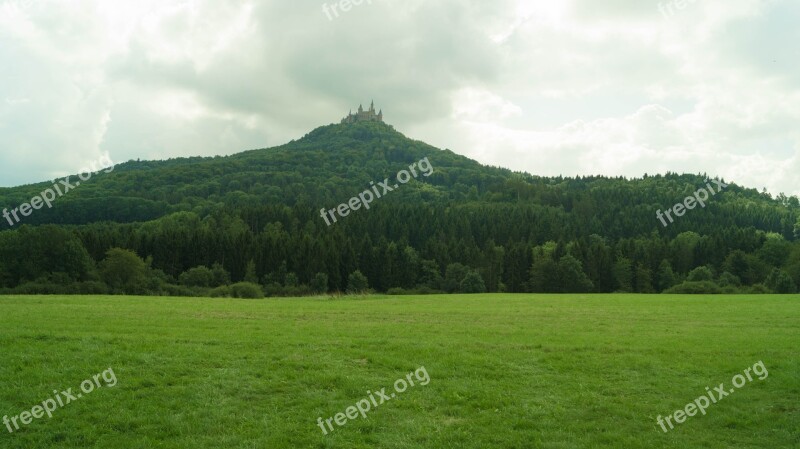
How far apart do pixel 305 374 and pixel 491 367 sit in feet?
22.7

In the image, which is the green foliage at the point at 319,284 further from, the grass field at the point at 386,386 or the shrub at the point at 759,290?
the shrub at the point at 759,290

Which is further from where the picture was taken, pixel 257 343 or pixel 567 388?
pixel 257 343

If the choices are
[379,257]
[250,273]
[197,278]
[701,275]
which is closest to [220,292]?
[197,278]

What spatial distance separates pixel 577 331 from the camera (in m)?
31.9

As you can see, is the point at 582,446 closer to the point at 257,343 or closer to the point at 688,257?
the point at 257,343

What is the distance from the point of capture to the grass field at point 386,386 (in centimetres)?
1405

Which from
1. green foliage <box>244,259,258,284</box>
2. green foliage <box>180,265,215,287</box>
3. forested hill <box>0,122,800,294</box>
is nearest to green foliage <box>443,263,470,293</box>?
forested hill <box>0,122,800,294</box>

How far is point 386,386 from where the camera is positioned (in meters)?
18.1

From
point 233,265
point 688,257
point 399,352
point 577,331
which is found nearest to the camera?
point 399,352

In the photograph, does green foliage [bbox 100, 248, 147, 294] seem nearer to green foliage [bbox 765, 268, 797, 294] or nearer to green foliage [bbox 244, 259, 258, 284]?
green foliage [bbox 244, 259, 258, 284]

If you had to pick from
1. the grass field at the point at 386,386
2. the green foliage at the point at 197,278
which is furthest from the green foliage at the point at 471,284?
the grass field at the point at 386,386

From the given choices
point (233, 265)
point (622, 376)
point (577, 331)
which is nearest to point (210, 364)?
point (622, 376)

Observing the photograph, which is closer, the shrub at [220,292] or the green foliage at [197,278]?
the shrub at [220,292]

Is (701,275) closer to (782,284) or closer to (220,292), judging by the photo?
(782,284)
